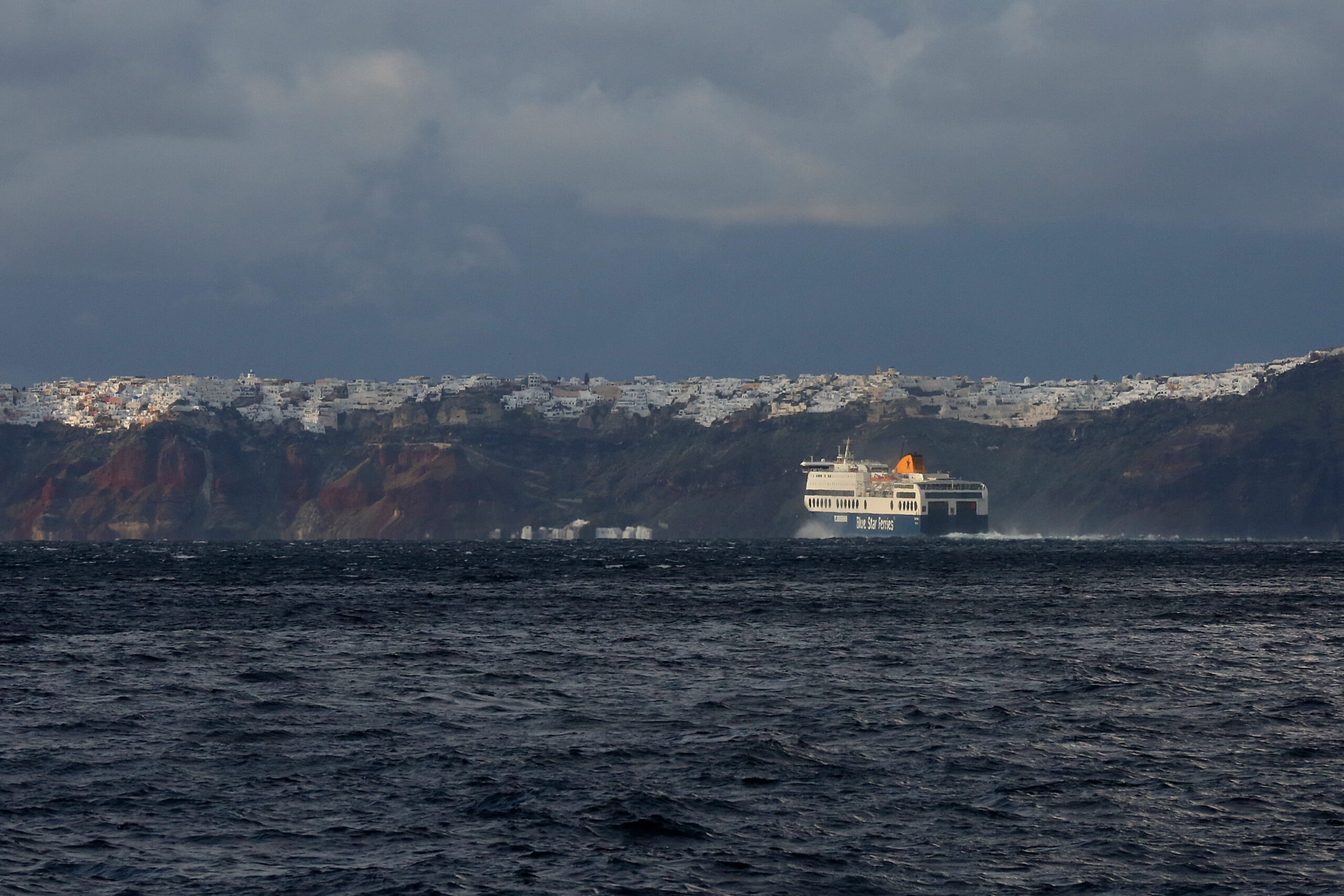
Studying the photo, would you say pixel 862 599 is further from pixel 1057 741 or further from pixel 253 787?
pixel 253 787

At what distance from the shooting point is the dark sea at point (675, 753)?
19688 mm

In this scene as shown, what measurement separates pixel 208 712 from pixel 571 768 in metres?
11.1

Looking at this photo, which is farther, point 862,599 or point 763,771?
point 862,599

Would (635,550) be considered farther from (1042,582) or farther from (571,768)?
(571,768)

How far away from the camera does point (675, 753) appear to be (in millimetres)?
27688

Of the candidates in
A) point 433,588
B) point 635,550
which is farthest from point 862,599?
point 635,550


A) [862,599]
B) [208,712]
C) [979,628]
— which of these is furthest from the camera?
[862,599]

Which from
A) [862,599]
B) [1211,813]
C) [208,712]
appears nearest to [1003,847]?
[1211,813]

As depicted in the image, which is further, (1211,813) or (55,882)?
(1211,813)

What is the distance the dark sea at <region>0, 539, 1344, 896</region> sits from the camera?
19688mm

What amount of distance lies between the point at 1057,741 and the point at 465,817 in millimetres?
12665

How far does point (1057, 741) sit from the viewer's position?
28.7 m

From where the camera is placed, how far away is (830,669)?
135 ft

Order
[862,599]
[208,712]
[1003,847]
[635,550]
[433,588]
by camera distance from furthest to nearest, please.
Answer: [635,550] → [433,588] → [862,599] → [208,712] → [1003,847]
